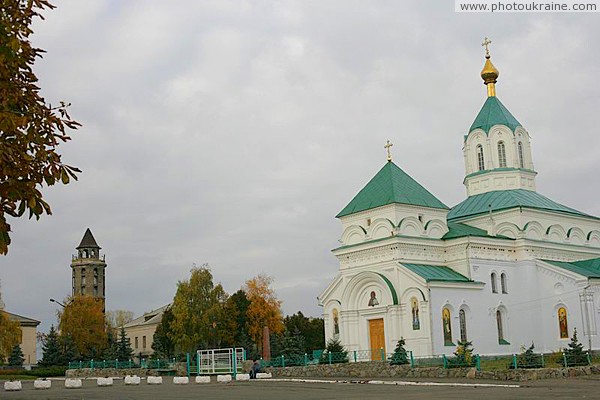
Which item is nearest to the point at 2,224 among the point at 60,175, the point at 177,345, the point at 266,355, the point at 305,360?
the point at 60,175

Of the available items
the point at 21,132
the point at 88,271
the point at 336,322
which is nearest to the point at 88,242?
the point at 88,271

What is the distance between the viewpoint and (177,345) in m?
50.0

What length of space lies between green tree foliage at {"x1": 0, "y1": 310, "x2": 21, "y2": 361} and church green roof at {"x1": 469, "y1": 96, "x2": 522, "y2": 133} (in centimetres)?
3164

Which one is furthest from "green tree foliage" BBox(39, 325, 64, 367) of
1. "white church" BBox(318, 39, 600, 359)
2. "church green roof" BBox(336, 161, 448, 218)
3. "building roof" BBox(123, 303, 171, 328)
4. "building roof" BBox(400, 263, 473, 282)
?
"building roof" BBox(400, 263, 473, 282)

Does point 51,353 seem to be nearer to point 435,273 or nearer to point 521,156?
point 435,273

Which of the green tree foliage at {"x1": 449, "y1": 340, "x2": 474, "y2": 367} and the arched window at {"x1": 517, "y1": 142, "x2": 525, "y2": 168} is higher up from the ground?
the arched window at {"x1": 517, "y1": 142, "x2": 525, "y2": 168}

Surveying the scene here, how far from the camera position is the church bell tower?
263ft

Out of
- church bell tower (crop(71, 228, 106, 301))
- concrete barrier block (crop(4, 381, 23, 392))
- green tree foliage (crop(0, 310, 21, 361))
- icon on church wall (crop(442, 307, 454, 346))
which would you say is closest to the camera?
concrete barrier block (crop(4, 381, 23, 392))

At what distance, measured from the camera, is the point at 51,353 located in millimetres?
51094

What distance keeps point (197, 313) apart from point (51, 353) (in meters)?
10.7

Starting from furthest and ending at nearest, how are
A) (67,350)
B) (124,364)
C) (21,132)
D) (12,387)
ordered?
(67,350) → (124,364) → (12,387) → (21,132)

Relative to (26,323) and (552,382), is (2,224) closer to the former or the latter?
(552,382)

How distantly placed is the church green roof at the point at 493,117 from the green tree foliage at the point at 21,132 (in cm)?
3674

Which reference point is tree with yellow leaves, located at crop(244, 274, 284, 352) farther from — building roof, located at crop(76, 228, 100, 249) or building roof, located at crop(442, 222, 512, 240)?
building roof, located at crop(76, 228, 100, 249)
